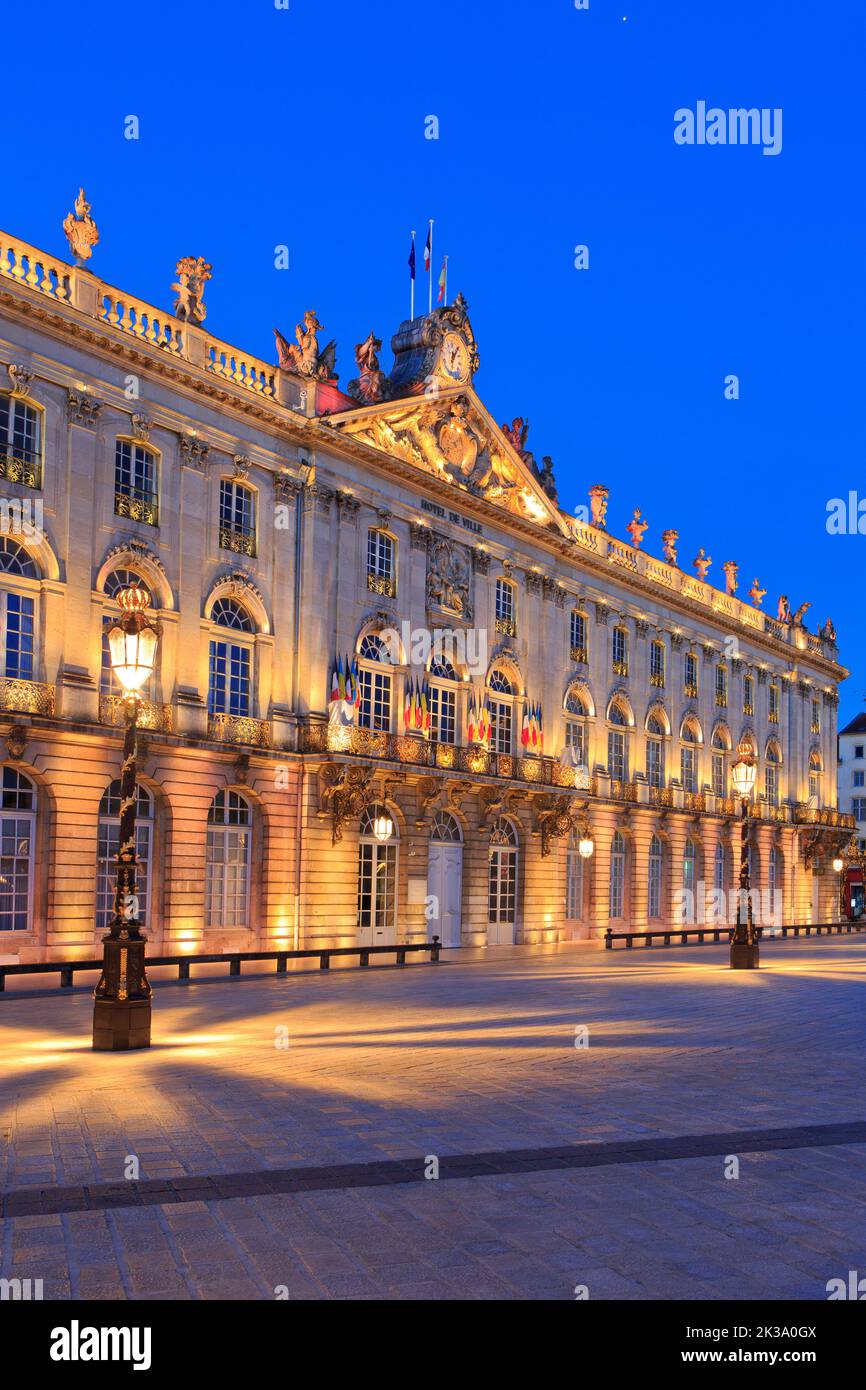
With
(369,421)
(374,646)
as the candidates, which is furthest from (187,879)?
(369,421)

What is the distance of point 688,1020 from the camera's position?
1778 centimetres

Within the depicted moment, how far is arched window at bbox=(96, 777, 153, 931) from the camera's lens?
90.2 ft

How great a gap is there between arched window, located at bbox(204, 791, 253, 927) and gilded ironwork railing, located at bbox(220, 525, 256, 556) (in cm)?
606

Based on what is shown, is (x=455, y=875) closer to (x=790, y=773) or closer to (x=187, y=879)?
(x=187, y=879)

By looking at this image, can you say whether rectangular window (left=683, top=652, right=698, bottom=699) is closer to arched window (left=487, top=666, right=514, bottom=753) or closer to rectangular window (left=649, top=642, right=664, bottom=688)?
rectangular window (left=649, top=642, right=664, bottom=688)

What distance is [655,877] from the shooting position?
171 feet

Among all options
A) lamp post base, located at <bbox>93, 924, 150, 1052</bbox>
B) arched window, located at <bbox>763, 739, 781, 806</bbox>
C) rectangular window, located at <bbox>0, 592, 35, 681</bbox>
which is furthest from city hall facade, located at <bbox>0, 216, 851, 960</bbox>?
arched window, located at <bbox>763, 739, 781, 806</bbox>

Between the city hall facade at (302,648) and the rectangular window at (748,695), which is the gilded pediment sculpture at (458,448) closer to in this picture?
the city hall facade at (302,648)

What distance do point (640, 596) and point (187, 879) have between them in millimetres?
27351

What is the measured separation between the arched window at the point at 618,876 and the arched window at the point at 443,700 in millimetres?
12023

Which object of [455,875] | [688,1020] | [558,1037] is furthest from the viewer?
[455,875]

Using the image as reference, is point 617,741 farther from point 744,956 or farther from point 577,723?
point 744,956
